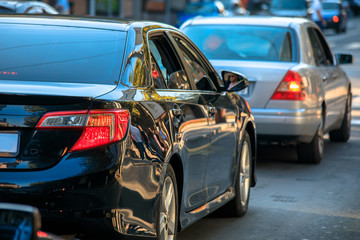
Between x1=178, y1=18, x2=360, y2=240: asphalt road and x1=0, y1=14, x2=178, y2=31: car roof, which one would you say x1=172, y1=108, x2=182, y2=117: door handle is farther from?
x1=178, y1=18, x2=360, y2=240: asphalt road

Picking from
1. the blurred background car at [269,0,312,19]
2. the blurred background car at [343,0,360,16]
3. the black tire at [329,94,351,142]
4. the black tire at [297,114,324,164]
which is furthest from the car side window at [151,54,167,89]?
the blurred background car at [343,0,360,16]

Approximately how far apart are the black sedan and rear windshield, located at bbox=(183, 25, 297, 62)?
3.97 meters

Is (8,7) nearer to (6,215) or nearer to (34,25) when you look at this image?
(34,25)

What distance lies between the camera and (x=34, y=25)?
5.25 m

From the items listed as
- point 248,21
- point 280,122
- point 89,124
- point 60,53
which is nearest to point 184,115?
point 60,53

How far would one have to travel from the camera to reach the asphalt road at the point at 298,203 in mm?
6391

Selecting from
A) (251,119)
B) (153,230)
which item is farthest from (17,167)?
(251,119)

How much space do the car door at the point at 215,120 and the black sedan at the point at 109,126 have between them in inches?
0.7

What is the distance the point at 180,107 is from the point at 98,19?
821 mm

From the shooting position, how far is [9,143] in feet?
13.7

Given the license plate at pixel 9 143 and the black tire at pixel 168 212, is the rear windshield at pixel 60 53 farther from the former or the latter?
the black tire at pixel 168 212

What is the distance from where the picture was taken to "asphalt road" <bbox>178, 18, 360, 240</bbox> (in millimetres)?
6391

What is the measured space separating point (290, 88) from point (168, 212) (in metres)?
4.81

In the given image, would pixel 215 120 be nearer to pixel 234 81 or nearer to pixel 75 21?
pixel 234 81
